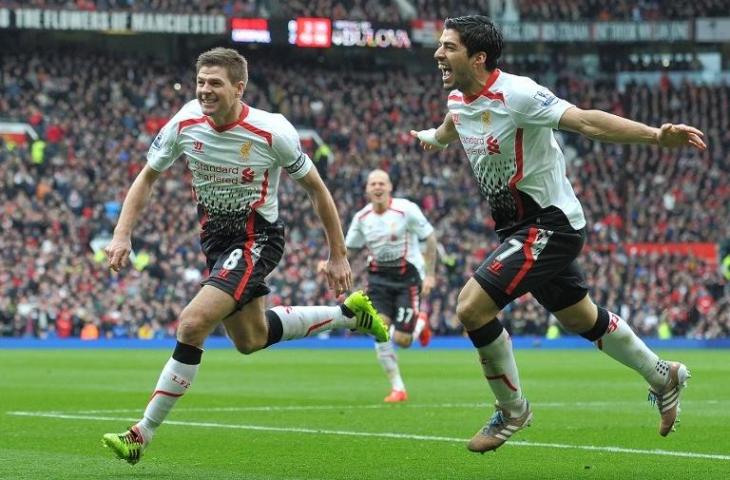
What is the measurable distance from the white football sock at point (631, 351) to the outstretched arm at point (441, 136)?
1.56 meters

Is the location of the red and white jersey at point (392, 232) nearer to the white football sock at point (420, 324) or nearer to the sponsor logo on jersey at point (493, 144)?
the white football sock at point (420, 324)

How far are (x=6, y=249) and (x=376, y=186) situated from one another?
22.0 metres

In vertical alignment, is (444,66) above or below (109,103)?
above

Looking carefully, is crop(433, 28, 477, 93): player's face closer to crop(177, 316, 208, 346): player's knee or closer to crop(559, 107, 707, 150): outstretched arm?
crop(559, 107, 707, 150): outstretched arm

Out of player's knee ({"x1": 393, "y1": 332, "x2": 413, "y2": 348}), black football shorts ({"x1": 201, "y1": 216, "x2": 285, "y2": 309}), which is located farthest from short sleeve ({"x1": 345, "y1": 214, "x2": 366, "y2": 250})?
black football shorts ({"x1": 201, "y1": 216, "x2": 285, "y2": 309})

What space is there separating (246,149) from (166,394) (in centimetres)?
165

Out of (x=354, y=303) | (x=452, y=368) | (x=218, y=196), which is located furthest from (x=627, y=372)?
(x=218, y=196)

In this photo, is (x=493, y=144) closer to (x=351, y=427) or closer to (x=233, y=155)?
(x=233, y=155)

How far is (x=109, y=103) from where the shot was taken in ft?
142

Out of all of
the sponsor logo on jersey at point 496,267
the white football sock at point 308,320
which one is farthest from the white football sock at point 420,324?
the sponsor logo on jersey at point 496,267

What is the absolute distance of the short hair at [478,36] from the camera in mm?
8312

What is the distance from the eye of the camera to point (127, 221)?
28.2ft

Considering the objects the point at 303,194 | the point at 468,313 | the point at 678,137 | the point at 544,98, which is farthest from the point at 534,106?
the point at 303,194

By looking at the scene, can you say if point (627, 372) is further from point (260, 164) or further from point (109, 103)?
point (109, 103)
